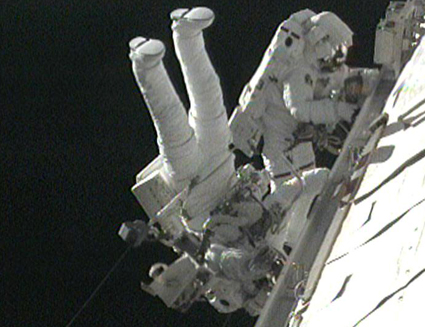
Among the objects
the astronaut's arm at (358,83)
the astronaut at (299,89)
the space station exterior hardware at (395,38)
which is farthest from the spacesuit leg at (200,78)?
the space station exterior hardware at (395,38)

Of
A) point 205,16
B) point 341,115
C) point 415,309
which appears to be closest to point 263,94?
point 341,115

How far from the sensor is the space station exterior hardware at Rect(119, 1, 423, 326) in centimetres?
456

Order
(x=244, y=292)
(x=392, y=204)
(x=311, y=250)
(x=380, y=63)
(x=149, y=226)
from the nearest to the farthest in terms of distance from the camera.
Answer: (x=392, y=204)
(x=311, y=250)
(x=149, y=226)
(x=244, y=292)
(x=380, y=63)

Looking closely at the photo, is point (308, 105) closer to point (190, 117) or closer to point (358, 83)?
point (358, 83)

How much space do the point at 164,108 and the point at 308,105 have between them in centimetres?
100

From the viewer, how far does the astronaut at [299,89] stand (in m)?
5.15

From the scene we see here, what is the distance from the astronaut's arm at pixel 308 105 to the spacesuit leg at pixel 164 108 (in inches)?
28.3

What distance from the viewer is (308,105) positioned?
5.13 metres

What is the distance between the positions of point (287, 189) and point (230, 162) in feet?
1.19

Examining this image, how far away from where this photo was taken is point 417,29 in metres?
5.99

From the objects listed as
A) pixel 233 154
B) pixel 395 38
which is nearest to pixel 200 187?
pixel 233 154

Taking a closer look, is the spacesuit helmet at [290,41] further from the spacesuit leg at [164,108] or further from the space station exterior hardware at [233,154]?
the spacesuit leg at [164,108]

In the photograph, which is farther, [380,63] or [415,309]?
[380,63]

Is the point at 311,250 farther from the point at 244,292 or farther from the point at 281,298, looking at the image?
the point at 244,292
